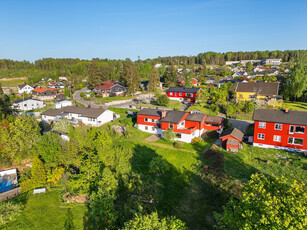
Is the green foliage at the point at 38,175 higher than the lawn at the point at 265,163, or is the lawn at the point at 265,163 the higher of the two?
the lawn at the point at 265,163

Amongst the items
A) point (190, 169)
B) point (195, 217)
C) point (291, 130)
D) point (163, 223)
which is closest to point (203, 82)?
point (291, 130)

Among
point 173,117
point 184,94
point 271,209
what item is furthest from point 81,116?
point 271,209

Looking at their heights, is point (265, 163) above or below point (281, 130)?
below

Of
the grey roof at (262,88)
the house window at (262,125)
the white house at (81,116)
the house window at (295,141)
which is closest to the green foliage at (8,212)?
the white house at (81,116)

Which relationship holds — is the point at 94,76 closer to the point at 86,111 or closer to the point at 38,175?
the point at 86,111

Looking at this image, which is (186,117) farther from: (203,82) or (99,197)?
(203,82)

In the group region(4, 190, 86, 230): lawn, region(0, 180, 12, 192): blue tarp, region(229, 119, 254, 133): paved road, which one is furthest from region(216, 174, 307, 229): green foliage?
region(0, 180, 12, 192): blue tarp

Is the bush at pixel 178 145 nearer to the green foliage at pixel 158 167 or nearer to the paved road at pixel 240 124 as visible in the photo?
the green foliage at pixel 158 167
